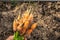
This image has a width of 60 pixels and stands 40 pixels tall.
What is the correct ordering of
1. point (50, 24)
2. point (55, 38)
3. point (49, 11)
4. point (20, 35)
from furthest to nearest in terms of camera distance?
point (49, 11), point (50, 24), point (55, 38), point (20, 35)

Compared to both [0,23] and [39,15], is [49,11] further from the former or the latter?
[0,23]

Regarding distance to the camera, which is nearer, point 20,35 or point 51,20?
point 20,35

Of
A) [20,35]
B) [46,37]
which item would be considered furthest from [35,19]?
[20,35]

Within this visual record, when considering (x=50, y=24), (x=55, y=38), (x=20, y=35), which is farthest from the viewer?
(x=50, y=24)

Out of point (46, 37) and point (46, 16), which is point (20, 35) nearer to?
point (46, 37)

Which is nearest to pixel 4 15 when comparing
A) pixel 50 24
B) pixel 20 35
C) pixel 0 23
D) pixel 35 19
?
pixel 0 23

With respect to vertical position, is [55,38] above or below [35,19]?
below
